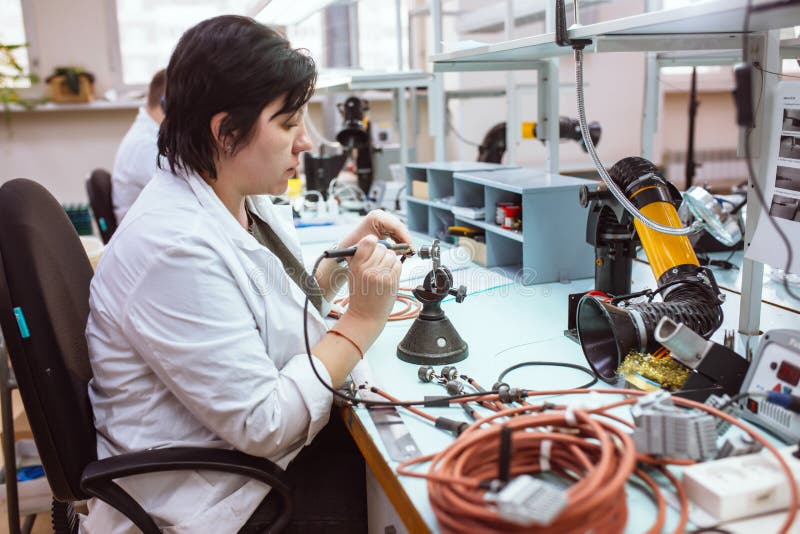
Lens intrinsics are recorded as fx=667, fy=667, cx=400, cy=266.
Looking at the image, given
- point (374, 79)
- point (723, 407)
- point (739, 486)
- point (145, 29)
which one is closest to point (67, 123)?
point (145, 29)

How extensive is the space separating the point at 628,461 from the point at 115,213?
2.64 m

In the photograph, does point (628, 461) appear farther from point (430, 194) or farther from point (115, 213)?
point (115, 213)

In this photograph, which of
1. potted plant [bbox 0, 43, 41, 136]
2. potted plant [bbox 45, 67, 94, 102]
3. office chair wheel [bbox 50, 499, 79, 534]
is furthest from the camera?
potted plant [bbox 45, 67, 94, 102]

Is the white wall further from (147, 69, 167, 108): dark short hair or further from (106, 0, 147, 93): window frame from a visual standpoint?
(147, 69, 167, 108): dark short hair

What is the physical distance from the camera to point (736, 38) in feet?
3.91

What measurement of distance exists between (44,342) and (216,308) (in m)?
0.28

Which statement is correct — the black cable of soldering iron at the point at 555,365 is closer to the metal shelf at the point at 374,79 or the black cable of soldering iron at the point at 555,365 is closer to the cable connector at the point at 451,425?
the cable connector at the point at 451,425

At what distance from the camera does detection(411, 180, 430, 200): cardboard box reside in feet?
7.49

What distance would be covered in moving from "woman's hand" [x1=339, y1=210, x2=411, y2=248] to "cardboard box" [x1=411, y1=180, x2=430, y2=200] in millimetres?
798

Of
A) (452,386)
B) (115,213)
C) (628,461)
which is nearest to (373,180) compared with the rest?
(115,213)

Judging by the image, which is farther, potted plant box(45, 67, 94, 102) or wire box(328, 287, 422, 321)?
potted plant box(45, 67, 94, 102)

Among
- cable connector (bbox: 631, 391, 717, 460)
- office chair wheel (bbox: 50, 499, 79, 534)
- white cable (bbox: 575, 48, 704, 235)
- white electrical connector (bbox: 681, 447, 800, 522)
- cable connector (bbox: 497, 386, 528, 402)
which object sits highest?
white cable (bbox: 575, 48, 704, 235)

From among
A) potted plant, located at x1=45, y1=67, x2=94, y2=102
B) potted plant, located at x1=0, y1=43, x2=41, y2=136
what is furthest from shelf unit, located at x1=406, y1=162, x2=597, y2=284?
potted plant, located at x1=0, y1=43, x2=41, y2=136

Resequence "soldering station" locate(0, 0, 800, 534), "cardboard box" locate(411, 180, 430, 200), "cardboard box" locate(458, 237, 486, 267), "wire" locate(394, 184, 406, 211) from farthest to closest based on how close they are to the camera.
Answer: "wire" locate(394, 184, 406, 211) < "cardboard box" locate(411, 180, 430, 200) < "cardboard box" locate(458, 237, 486, 267) < "soldering station" locate(0, 0, 800, 534)
